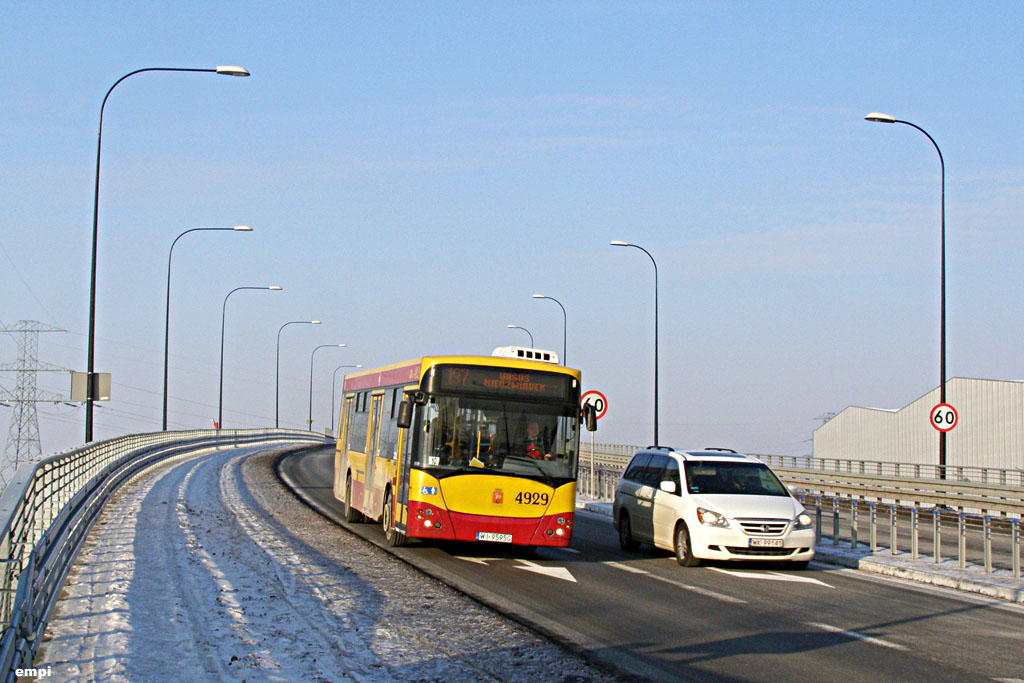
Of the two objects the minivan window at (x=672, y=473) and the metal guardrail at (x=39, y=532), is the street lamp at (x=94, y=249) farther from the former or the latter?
the minivan window at (x=672, y=473)

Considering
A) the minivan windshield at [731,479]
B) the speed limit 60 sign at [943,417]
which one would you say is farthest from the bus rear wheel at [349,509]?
the speed limit 60 sign at [943,417]

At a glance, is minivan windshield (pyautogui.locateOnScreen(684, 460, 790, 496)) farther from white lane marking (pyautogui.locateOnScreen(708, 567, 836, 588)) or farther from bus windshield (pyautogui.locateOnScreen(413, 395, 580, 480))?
bus windshield (pyautogui.locateOnScreen(413, 395, 580, 480))

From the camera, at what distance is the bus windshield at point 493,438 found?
666 inches

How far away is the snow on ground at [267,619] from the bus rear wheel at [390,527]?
20.5 inches

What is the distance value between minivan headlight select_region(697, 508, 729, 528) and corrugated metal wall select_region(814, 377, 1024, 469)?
161ft

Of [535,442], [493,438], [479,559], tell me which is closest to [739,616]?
[535,442]

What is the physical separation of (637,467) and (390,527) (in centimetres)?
465

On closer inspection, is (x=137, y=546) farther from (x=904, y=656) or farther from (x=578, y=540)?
(x=904, y=656)

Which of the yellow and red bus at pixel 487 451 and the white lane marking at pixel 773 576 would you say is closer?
the white lane marking at pixel 773 576

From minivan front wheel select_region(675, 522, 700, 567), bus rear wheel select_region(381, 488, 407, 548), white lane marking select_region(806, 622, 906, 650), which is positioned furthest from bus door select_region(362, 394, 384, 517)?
white lane marking select_region(806, 622, 906, 650)

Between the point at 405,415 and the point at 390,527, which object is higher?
the point at 405,415

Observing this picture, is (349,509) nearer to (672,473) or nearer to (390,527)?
(390,527)

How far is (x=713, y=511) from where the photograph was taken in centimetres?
1675

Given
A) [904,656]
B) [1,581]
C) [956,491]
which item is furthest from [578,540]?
[956,491]
